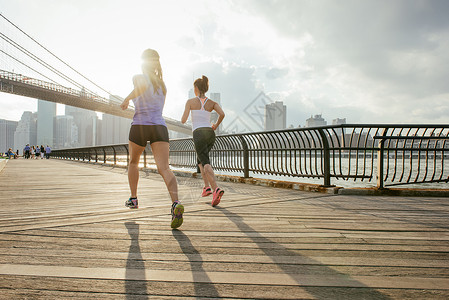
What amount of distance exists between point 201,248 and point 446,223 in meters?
2.33

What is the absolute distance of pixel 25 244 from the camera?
215 cm

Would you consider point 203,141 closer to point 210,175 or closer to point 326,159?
point 210,175

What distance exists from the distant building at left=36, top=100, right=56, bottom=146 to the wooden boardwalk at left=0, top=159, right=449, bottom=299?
601 ft

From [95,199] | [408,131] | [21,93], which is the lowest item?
[95,199]

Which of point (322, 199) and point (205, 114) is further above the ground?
point (205, 114)

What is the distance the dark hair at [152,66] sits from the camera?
3009 mm

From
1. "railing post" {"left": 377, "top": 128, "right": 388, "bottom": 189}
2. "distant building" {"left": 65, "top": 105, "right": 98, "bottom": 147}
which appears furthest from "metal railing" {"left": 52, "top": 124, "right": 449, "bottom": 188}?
"distant building" {"left": 65, "top": 105, "right": 98, "bottom": 147}

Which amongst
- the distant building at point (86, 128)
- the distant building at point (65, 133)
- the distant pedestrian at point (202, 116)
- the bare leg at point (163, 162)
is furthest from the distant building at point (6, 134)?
the bare leg at point (163, 162)

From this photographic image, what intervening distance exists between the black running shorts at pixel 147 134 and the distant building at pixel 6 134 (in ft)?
691

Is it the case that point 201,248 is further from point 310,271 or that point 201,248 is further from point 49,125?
point 49,125

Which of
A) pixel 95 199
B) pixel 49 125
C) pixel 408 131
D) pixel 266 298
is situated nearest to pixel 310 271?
pixel 266 298

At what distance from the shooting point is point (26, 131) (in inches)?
6841

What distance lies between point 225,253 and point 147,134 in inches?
58.5

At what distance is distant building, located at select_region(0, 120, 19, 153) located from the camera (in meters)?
180
